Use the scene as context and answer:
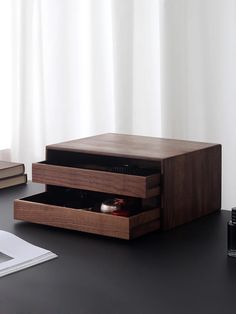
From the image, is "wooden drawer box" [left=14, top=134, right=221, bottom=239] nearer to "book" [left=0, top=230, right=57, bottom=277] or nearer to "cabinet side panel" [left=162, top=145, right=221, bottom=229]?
"cabinet side panel" [left=162, top=145, right=221, bottom=229]

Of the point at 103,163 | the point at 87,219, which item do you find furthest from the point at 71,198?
the point at 87,219

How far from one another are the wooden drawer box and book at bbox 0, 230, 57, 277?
13 centimetres

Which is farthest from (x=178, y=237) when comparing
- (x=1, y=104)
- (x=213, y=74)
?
(x=1, y=104)

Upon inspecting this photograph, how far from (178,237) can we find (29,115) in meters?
1.80

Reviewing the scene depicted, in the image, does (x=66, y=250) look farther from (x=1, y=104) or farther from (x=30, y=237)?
(x=1, y=104)

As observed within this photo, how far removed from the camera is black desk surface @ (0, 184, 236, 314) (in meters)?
1.13

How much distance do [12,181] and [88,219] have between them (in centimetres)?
55

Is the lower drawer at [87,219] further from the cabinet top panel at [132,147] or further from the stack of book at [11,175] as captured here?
the stack of book at [11,175]

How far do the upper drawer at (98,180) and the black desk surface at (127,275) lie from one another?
0.10m

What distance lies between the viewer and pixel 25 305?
1140 mm

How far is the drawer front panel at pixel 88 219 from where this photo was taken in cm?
146

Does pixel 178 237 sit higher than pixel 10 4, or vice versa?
pixel 10 4

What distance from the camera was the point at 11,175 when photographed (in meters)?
2.01

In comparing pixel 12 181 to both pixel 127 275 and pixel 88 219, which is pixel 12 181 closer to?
pixel 88 219
